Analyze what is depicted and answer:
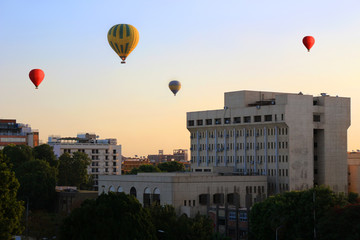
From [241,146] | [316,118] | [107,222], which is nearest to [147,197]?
[241,146]

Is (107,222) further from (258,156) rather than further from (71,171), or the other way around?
(71,171)

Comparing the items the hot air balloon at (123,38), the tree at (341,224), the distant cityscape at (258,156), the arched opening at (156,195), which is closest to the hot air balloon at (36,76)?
the hot air balloon at (123,38)

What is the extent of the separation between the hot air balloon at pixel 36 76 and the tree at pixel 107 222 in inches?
2447

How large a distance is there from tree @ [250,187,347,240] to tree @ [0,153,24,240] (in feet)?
107

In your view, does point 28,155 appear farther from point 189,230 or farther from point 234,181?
point 189,230

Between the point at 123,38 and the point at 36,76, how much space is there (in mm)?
21400

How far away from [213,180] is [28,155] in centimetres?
6276

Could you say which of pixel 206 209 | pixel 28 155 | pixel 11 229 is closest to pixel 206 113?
pixel 206 209

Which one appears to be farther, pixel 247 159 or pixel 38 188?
pixel 38 188

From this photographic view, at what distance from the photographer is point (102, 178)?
152 metres

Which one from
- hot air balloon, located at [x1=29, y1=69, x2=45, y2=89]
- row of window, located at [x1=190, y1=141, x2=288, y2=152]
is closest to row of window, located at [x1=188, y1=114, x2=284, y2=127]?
row of window, located at [x1=190, y1=141, x2=288, y2=152]

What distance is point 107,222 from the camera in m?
80.0

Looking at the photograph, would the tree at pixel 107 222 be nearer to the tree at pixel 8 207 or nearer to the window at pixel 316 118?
the tree at pixel 8 207

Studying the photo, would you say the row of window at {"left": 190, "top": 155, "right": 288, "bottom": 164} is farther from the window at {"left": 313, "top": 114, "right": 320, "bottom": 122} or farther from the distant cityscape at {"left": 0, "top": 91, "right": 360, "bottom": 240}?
the window at {"left": 313, "top": 114, "right": 320, "bottom": 122}
